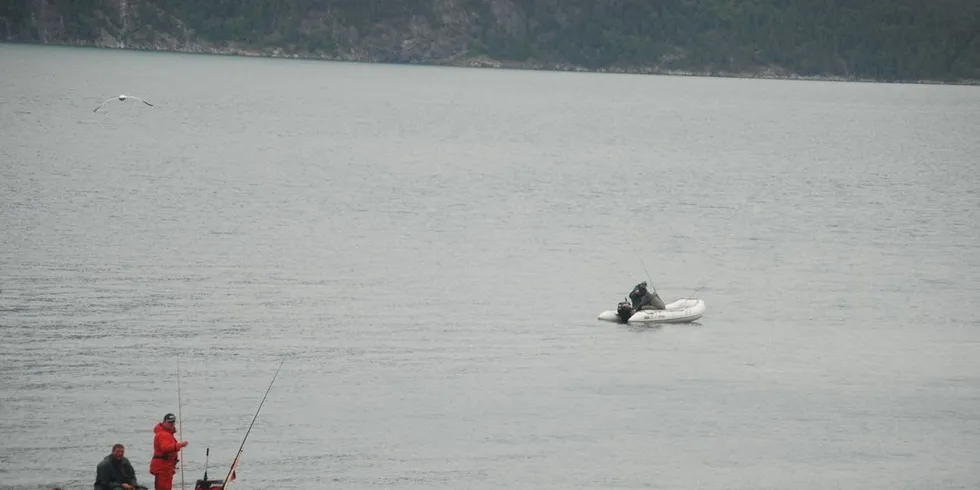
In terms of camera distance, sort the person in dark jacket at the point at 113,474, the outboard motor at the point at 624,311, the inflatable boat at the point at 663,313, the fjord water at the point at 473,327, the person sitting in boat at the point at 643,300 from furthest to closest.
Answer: the person sitting in boat at the point at 643,300 → the inflatable boat at the point at 663,313 → the outboard motor at the point at 624,311 → the fjord water at the point at 473,327 → the person in dark jacket at the point at 113,474

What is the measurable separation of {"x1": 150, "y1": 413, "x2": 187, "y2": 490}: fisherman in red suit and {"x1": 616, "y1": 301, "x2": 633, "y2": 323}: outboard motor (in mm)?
23709

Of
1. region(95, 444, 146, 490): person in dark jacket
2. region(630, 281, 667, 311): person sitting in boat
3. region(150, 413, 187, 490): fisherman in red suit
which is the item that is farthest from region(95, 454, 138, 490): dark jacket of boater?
region(630, 281, 667, 311): person sitting in boat

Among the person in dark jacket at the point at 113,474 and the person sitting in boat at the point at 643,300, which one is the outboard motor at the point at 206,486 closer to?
the person in dark jacket at the point at 113,474

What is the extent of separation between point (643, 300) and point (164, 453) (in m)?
25.1

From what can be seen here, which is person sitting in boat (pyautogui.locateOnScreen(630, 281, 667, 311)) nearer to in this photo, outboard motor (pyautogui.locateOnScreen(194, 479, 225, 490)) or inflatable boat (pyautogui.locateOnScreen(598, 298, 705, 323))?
inflatable boat (pyautogui.locateOnScreen(598, 298, 705, 323))

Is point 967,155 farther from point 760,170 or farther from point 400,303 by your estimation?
point 400,303

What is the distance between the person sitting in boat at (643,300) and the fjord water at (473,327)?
1245 mm

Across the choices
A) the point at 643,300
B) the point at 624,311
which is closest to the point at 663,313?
the point at 643,300

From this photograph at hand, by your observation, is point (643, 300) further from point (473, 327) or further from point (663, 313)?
point (473, 327)

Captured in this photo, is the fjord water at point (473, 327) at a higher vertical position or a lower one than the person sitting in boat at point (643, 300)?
lower

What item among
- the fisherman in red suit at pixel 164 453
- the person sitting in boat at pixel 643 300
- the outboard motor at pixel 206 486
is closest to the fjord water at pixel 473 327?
the person sitting in boat at pixel 643 300

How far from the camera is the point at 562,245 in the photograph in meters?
68.9

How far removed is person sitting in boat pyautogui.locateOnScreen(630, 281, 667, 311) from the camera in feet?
166

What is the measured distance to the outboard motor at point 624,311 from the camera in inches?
1965
